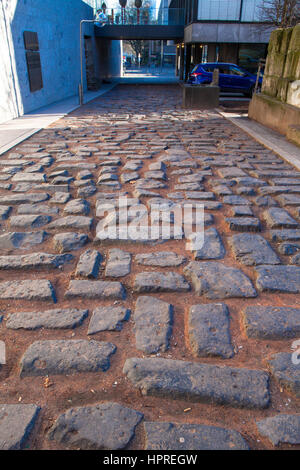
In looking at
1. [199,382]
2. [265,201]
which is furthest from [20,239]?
[265,201]

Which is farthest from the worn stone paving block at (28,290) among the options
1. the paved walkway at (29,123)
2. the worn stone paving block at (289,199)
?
the paved walkway at (29,123)

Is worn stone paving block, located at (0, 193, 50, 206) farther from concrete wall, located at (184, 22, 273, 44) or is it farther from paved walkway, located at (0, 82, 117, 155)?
concrete wall, located at (184, 22, 273, 44)

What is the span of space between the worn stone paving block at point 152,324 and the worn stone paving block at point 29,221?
1719 millimetres

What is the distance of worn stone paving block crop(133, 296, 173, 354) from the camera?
2.30m

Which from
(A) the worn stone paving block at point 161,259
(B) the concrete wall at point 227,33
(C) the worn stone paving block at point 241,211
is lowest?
(A) the worn stone paving block at point 161,259

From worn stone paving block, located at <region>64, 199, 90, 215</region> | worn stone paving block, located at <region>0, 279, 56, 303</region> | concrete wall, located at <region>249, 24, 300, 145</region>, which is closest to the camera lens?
worn stone paving block, located at <region>0, 279, 56, 303</region>

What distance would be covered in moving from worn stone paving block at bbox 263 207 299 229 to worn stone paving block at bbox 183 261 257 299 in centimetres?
109

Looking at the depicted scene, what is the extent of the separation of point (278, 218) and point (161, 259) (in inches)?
60.5

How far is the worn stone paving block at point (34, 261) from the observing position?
3.14m

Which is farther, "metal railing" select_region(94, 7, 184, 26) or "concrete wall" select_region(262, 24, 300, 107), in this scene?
"metal railing" select_region(94, 7, 184, 26)

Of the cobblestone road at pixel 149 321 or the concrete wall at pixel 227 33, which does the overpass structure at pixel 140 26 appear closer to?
the concrete wall at pixel 227 33

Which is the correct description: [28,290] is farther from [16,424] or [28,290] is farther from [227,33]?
[227,33]

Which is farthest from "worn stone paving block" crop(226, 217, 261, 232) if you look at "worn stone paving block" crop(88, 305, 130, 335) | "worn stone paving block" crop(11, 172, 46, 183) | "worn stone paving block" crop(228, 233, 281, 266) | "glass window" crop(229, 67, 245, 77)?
"glass window" crop(229, 67, 245, 77)
